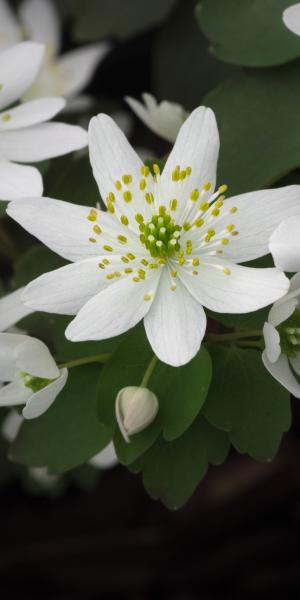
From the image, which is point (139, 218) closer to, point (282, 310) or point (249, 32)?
point (282, 310)

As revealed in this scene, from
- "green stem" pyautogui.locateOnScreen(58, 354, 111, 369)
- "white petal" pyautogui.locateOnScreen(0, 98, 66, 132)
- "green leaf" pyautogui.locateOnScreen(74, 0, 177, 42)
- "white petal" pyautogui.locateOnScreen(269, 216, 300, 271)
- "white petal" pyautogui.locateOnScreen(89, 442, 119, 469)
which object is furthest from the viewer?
"green leaf" pyautogui.locateOnScreen(74, 0, 177, 42)

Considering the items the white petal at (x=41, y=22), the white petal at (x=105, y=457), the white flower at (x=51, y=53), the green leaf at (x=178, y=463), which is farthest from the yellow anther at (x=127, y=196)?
the white petal at (x=41, y=22)

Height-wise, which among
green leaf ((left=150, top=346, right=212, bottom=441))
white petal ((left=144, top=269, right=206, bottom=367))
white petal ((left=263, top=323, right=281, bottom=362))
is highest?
white petal ((left=144, top=269, right=206, bottom=367))

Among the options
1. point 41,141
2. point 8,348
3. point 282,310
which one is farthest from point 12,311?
point 282,310

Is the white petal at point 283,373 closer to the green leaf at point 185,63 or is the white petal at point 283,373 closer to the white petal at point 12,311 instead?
the white petal at point 12,311

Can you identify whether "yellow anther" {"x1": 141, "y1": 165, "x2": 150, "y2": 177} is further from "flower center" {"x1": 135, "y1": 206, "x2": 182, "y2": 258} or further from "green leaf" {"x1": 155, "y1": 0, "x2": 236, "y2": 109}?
"green leaf" {"x1": 155, "y1": 0, "x2": 236, "y2": 109}

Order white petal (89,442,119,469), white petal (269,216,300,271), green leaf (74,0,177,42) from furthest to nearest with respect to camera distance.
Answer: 1. green leaf (74,0,177,42)
2. white petal (89,442,119,469)
3. white petal (269,216,300,271)

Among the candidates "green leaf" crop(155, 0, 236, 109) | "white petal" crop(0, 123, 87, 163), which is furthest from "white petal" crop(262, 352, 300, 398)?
"green leaf" crop(155, 0, 236, 109)
